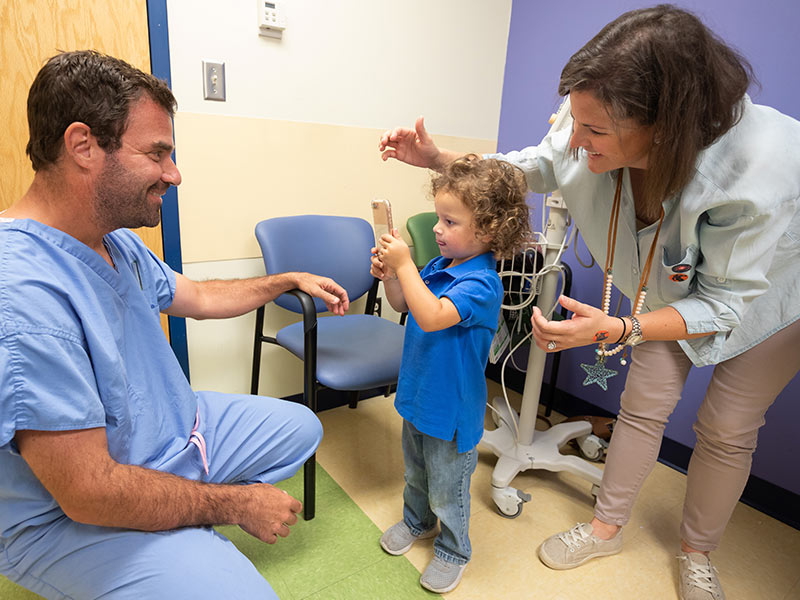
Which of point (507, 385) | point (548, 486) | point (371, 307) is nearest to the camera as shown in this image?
point (548, 486)

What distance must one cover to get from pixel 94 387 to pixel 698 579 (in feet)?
5.12

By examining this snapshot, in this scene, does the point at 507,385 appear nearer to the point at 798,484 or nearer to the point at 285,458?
the point at 798,484

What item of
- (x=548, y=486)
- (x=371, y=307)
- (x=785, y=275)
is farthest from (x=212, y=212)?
(x=785, y=275)

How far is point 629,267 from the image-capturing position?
1.27 m

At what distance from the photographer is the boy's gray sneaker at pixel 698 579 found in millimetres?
1322

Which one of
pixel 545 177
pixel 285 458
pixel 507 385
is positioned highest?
pixel 545 177

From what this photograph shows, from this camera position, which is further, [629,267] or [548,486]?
[548,486]

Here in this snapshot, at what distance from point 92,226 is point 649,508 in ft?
6.18

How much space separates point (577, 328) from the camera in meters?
1.01

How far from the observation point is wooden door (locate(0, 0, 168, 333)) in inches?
54.0

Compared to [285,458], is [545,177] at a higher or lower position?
higher

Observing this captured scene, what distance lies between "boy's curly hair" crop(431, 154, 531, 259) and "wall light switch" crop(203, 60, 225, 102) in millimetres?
928

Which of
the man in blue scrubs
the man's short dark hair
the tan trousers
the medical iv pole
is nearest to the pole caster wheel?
the medical iv pole

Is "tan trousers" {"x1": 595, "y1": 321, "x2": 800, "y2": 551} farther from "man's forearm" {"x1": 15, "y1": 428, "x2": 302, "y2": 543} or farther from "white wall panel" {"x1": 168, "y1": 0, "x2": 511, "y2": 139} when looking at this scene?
"white wall panel" {"x1": 168, "y1": 0, "x2": 511, "y2": 139}
